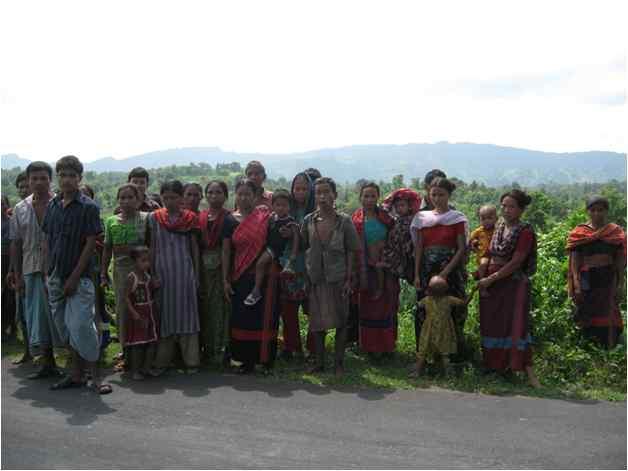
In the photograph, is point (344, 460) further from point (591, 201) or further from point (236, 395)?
point (591, 201)

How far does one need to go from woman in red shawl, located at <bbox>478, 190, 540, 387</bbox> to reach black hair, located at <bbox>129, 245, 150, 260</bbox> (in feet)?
10.1

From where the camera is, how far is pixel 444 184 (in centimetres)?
589

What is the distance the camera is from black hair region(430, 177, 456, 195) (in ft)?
19.3

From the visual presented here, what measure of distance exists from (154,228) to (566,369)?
4053 mm

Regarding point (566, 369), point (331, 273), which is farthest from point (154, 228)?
point (566, 369)

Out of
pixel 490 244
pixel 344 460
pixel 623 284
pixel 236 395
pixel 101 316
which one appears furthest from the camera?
pixel 623 284

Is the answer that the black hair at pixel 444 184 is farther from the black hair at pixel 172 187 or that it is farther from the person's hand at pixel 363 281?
the black hair at pixel 172 187

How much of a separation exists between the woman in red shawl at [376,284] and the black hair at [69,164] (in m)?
2.63

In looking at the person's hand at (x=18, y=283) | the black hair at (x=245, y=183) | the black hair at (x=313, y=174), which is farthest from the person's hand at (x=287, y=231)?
the person's hand at (x=18, y=283)

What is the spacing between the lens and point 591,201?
6199mm

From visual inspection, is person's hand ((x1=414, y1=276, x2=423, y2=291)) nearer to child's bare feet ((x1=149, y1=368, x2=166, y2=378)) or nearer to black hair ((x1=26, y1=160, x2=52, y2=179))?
child's bare feet ((x1=149, y1=368, x2=166, y2=378))

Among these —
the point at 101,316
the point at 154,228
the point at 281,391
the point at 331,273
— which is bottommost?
the point at 281,391

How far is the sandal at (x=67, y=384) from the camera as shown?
5.46 m

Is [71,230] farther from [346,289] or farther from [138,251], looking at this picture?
[346,289]
